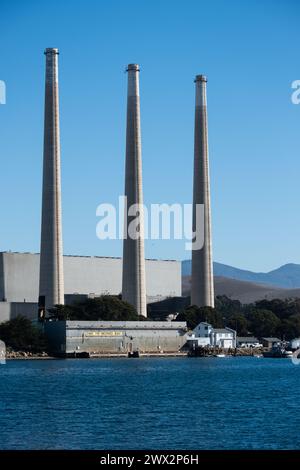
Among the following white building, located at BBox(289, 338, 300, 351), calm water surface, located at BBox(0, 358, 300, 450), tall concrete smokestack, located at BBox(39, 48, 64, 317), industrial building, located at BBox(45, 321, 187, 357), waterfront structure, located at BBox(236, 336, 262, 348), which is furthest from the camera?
waterfront structure, located at BBox(236, 336, 262, 348)

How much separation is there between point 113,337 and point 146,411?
7161 centimetres

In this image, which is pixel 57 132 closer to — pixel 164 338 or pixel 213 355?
pixel 164 338

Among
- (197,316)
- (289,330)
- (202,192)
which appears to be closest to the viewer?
(202,192)

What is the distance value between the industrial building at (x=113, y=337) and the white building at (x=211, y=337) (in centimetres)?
325

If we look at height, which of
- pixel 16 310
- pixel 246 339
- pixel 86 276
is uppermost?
pixel 86 276

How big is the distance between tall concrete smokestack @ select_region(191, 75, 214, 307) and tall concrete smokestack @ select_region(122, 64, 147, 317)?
31.7 ft

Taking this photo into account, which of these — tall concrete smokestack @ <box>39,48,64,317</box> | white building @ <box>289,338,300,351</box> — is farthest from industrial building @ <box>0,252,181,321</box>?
white building @ <box>289,338,300,351</box>

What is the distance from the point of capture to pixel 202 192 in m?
130

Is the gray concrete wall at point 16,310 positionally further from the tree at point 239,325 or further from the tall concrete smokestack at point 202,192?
the tree at point 239,325

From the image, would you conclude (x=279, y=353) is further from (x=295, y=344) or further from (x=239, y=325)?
(x=239, y=325)

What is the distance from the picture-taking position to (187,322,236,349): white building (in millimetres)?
133125

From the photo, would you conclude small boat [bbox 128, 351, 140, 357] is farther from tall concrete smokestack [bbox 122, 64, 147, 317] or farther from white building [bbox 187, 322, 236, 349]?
white building [bbox 187, 322, 236, 349]

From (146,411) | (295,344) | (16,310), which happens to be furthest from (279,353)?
(146,411)
